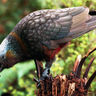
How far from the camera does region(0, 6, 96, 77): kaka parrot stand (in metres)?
2.79

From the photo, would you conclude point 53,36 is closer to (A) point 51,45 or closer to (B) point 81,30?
(A) point 51,45

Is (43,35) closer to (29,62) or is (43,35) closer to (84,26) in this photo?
(84,26)

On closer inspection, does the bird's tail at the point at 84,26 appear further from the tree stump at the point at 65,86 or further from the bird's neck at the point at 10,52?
the bird's neck at the point at 10,52

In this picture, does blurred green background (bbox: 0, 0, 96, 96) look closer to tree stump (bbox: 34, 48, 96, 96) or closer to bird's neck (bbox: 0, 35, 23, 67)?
bird's neck (bbox: 0, 35, 23, 67)

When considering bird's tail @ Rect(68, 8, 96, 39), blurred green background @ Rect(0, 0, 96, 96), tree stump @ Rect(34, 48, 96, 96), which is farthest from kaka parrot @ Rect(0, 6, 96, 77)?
blurred green background @ Rect(0, 0, 96, 96)

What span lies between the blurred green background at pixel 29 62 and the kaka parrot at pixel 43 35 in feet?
0.90

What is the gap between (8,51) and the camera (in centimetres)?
280

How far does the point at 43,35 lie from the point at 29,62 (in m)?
1.67

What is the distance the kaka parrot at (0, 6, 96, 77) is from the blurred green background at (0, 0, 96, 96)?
0.90 feet

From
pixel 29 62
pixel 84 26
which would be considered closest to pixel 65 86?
pixel 84 26

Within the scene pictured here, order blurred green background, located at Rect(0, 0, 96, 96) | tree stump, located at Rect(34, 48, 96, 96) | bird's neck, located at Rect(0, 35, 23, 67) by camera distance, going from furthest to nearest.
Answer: blurred green background, located at Rect(0, 0, 96, 96) < bird's neck, located at Rect(0, 35, 23, 67) < tree stump, located at Rect(34, 48, 96, 96)

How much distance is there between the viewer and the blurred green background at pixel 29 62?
358 cm

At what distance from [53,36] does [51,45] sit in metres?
0.11

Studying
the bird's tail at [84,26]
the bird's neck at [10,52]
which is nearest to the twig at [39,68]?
the bird's neck at [10,52]
